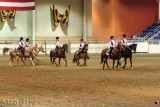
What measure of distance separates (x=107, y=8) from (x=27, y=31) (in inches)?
408

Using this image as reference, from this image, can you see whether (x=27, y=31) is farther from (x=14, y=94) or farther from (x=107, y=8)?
(x=14, y=94)

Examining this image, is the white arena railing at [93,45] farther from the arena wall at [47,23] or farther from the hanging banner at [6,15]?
the hanging banner at [6,15]

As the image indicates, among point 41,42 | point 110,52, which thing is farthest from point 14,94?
point 41,42

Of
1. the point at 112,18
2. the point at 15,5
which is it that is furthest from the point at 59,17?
the point at 15,5

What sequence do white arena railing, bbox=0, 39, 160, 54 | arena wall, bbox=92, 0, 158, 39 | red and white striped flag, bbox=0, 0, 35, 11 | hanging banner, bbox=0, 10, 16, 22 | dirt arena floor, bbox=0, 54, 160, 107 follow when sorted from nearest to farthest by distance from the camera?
dirt arena floor, bbox=0, 54, 160, 107, red and white striped flag, bbox=0, 0, 35, 11, hanging banner, bbox=0, 10, 16, 22, white arena railing, bbox=0, 39, 160, 54, arena wall, bbox=92, 0, 158, 39

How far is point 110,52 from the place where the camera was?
71.3 ft
